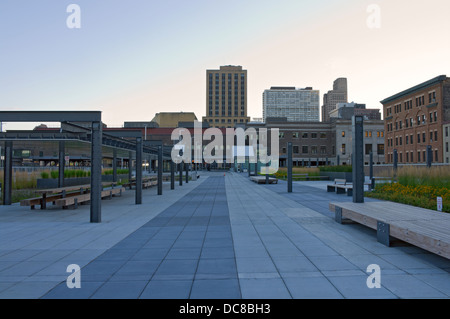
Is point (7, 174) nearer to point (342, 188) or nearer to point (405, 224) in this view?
point (405, 224)

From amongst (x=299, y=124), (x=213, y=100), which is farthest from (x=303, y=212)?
(x=213, y=100)

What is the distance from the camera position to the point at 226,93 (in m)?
176

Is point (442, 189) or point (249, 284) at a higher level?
point (442, 189)

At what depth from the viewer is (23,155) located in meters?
70.0

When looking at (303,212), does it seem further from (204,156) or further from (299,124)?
(204,156)

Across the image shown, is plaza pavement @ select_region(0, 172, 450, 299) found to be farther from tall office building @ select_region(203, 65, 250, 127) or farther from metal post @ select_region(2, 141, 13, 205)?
tall office building @ select_region(203, 65, 250, 127)

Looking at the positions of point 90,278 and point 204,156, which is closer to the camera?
point 90,278

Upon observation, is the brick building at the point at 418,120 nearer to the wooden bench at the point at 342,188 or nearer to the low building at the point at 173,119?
the wooden bench at the point at 342,188

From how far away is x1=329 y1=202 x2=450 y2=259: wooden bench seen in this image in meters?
5.73

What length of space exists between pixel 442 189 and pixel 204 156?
91429 millimetres

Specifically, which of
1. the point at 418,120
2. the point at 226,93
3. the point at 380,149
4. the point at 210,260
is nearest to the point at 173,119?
the point at 226,93
